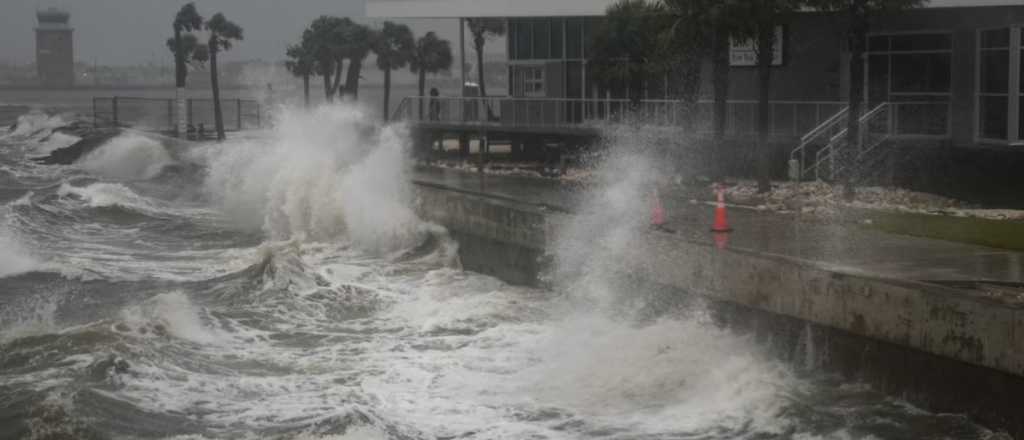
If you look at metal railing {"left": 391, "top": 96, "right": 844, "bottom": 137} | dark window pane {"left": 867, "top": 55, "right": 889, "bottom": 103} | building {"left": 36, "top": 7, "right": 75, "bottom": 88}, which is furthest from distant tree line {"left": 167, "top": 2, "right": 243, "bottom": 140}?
building {"left": 36, "top": 7, "right": 75, "bottom": 88}

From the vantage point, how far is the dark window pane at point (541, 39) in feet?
117

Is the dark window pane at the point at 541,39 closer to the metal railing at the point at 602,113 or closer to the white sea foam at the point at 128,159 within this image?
the metal railing at the point at 602,113

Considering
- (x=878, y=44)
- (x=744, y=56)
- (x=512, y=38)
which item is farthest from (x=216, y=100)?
(x=878, y=44)

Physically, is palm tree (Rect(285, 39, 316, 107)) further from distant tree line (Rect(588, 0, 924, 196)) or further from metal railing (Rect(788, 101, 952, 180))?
metal railing (Rect(788, 101, 952, 180))

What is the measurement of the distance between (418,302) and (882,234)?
6.53 meters

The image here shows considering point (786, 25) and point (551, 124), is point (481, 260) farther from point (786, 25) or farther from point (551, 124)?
point (551, 124)

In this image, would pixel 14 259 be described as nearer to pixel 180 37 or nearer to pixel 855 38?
pixel 855 38

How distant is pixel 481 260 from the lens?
2331 cm

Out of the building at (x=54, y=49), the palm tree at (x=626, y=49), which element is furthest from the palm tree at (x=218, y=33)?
the building at (x=54, y=49)

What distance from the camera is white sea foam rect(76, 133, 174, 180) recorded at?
49.2 meters

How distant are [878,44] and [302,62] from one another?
1560 inches

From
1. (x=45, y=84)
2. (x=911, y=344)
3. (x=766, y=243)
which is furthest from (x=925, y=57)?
(x=45, y=84)

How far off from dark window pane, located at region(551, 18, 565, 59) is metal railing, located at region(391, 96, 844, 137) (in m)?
1.95

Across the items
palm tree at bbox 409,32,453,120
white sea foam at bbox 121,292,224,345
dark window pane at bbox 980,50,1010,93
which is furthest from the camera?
palm tree at bbox 409,32,453,120
